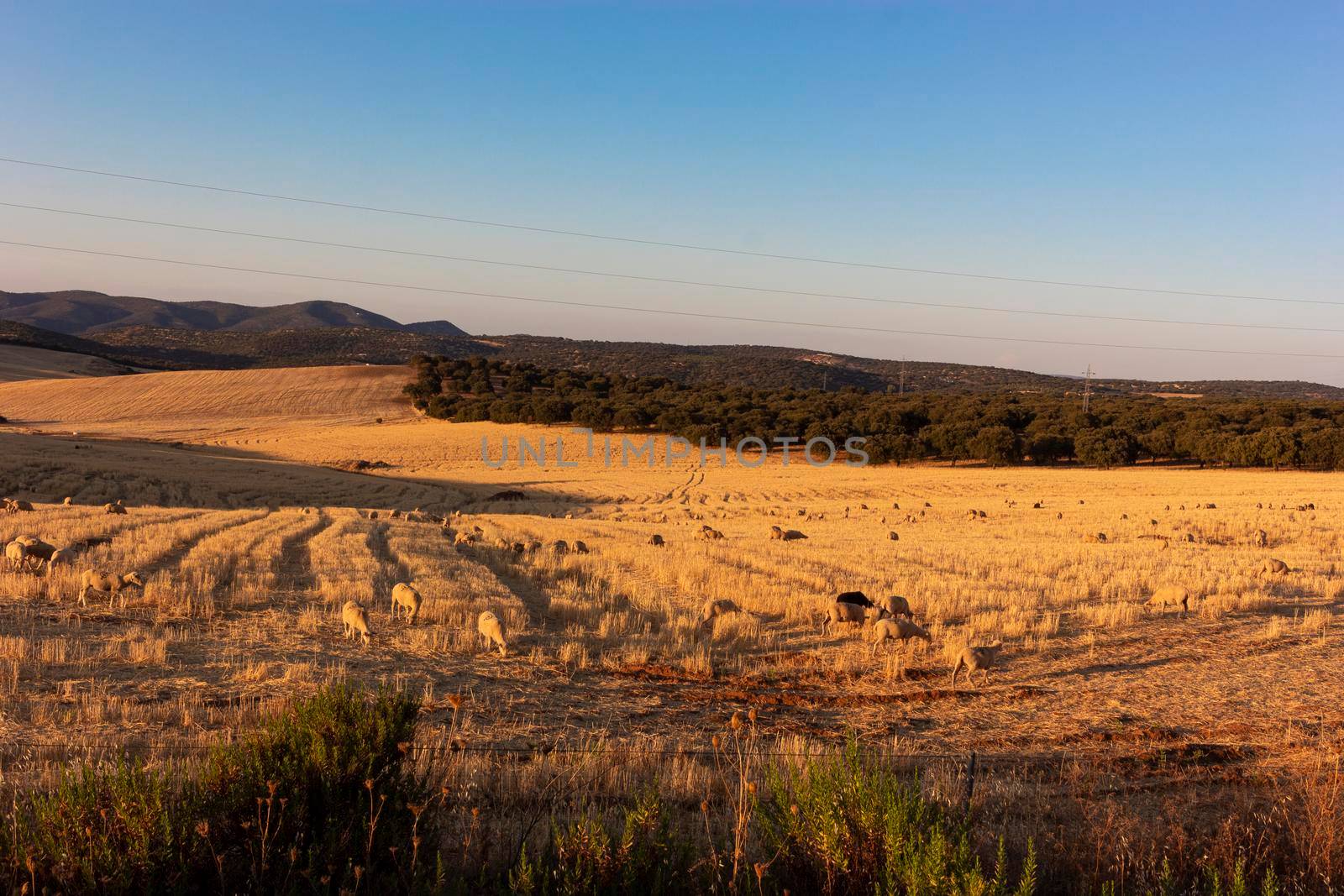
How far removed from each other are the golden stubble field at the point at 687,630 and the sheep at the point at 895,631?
0.20 m

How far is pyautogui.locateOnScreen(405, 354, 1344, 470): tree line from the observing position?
61625 millimetres

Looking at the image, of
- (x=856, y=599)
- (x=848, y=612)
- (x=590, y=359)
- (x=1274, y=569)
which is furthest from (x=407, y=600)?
(x=590, y=359)

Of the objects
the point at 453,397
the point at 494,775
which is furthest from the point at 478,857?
the point at 453,397

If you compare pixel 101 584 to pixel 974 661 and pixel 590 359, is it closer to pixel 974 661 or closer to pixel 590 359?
pixel 974 661

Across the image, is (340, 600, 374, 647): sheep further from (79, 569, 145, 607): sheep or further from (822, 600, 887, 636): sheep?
(822, 600, 887, 636): sheep

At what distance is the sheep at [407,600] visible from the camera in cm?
1198

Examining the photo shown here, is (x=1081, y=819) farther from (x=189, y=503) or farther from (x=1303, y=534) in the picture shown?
(x=189, y=503)

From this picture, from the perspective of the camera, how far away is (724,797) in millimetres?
6273

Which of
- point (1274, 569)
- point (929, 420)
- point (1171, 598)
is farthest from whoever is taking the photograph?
A: point (929, 420)

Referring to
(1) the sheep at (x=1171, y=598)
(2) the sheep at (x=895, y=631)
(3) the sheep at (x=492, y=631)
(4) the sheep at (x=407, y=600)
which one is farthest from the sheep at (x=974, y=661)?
(4) the sheep at (x=407, y=600)

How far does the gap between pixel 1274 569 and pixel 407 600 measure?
57.5 ft

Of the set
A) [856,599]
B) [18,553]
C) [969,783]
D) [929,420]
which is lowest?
[18,553]

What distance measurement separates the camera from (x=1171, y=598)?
1453cm

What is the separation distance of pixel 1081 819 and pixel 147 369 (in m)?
137
